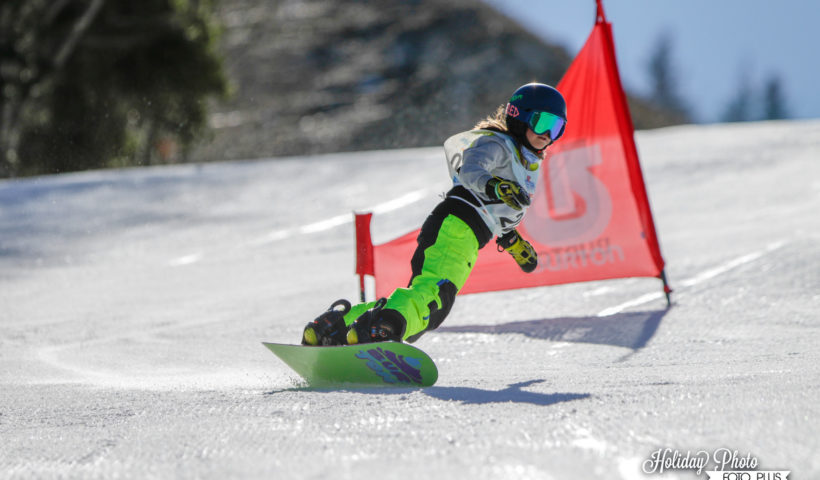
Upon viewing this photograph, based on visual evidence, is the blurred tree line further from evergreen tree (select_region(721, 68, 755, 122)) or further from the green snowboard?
evergreen tree (select_region(721, 68, 755, 122))

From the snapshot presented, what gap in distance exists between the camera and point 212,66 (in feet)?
70.3

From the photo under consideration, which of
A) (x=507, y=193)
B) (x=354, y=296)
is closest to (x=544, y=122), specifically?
(x=507, y=193)

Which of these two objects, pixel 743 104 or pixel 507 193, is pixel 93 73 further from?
pixel 743 104

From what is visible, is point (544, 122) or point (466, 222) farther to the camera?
point (544, 122)

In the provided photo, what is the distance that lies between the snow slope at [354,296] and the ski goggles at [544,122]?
3.75ft

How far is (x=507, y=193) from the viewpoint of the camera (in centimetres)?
384

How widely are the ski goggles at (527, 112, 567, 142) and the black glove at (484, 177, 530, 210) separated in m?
0.40

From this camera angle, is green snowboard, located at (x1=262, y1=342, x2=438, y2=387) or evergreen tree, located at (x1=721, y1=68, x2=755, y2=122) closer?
green snowboard, located at (x1=262, y1=342, x2=438, y2=387)

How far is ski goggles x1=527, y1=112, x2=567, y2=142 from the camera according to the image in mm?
4125

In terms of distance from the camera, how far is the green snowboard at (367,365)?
354 centimetres

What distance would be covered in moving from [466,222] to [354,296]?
2.65 metres

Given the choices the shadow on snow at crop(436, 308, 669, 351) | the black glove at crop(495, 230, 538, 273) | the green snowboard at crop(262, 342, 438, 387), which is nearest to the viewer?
the green snowboard at crop(262, 342, 438, 387)

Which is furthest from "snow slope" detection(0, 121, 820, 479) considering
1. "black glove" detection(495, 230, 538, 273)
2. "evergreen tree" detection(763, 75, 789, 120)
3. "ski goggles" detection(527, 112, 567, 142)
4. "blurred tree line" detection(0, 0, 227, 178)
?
"evergreen tree" detection(763, 75, 789, 120)

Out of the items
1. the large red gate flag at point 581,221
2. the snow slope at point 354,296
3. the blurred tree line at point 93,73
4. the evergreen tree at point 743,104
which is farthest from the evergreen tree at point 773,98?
the large red gate flag at point 581,221
